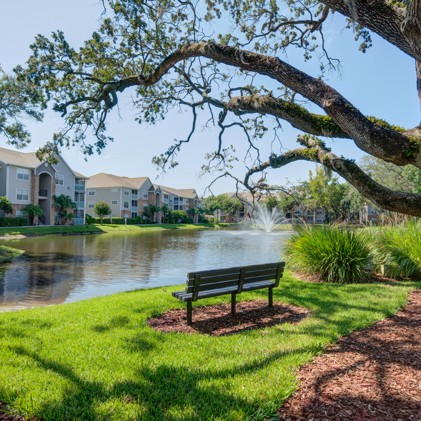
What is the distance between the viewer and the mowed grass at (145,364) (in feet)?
10.3

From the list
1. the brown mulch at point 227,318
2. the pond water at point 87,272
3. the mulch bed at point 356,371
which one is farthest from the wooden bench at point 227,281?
the pond water at point 87,272

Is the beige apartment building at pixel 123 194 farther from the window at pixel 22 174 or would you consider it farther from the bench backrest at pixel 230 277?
the bench backrest at pixel 230 277

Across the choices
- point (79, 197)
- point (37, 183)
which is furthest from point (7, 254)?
point (79, 197)

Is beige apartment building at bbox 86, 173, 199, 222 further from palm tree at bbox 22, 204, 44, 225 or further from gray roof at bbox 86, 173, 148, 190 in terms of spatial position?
palm tree at bbox 22, 204, 44, 225

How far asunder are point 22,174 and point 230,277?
45692mm

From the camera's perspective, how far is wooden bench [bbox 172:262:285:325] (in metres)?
5.92

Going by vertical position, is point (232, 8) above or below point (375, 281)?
above

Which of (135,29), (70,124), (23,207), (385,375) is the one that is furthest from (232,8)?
(23,207)

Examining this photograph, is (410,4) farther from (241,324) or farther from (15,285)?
(15,285)

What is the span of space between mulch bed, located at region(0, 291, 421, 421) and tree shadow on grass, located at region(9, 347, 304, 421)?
419mm

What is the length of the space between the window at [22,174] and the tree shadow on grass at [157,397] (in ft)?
152

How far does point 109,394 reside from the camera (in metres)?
3.33

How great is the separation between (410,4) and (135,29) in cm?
700

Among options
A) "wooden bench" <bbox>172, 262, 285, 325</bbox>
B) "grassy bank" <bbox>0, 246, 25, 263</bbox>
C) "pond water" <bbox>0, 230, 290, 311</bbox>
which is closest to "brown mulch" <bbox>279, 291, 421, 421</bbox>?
"wooden bench" <bbox>172, 262, 285, 325</bbox>
